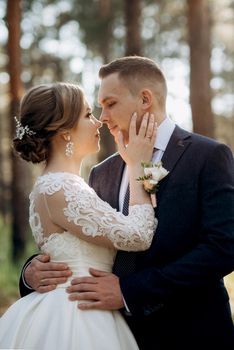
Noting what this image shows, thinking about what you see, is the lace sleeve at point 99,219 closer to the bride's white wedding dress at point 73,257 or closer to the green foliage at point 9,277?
the bride's white wedding dress at point 73,257

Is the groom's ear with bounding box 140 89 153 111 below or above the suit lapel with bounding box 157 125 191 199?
above

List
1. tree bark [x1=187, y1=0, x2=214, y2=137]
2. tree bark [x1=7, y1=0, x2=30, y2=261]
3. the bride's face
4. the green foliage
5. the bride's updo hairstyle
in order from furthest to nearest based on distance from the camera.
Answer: tree bark [x1=7, y1=0, x2=30, y2=261]
the green foliage
tree bark [x1=187, y1=0, x2=214, y2=137]
the bride's face
the bride's updo hairstyle

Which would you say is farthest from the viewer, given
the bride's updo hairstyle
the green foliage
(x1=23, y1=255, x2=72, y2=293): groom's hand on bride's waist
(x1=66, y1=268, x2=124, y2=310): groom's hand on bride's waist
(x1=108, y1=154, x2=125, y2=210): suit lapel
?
the green foliage

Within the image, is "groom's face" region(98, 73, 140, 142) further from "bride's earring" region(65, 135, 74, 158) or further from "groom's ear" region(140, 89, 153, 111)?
"bride's earring" region(65, 135, 74, 158)

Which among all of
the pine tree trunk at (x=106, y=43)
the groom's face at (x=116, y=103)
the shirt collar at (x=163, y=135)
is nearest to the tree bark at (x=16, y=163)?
the pine tree trunk at (x=106, y=43)

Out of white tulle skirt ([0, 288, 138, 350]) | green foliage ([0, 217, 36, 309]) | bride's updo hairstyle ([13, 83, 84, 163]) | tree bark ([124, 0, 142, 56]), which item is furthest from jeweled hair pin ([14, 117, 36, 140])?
tree bark ([124, 0, 142, 56])

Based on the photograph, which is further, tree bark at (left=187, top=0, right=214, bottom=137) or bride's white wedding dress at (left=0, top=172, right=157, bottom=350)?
tree bark at (left=187, top=0, right=214, bottom=137)

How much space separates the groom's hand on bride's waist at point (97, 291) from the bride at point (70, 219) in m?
0.05

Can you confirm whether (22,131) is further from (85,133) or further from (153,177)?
(153,177)

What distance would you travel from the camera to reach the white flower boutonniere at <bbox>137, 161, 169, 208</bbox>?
3.54 meters

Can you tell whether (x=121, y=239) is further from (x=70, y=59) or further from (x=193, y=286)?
(x=70, y=59)

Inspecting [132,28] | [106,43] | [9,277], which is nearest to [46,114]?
[9,277]

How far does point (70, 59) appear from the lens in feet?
84.0

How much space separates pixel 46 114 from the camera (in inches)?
148
